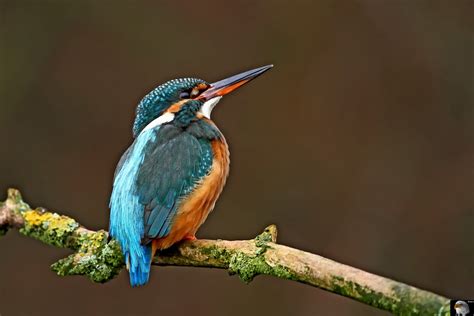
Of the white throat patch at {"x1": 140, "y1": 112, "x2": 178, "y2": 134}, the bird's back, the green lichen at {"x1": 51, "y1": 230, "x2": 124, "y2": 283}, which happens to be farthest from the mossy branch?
the white throat patch at {"x1": 140, "y1": 112, "x2": 178, "y2": 134}

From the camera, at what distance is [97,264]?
2217 mm

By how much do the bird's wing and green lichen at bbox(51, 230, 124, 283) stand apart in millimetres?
196

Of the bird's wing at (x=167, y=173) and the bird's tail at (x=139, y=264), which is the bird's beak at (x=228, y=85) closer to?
the bird's wing at (x=167, y=173)

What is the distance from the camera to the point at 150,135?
2283 millimetres

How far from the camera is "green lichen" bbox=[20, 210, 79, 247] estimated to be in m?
2.49

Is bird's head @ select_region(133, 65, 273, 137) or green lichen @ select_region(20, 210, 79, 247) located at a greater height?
bird's head @ select_region(133, 65, 273, 137)

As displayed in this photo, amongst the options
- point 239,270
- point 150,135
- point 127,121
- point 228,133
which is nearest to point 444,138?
point 228,133

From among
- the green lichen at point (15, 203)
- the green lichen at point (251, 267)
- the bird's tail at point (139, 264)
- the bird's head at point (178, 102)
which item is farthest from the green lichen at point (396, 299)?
the green lichen at point (15, 203)

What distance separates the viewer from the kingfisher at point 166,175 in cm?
210

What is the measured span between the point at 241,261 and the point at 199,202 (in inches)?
16.1

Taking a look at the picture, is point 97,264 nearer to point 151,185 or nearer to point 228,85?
point 151,185

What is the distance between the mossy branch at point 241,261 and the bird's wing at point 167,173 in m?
0.12

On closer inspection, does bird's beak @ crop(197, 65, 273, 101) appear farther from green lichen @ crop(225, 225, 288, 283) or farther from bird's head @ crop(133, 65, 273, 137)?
green lichen @ crop(225, 225, 288, 283)

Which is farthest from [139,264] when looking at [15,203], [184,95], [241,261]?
[15,203]
